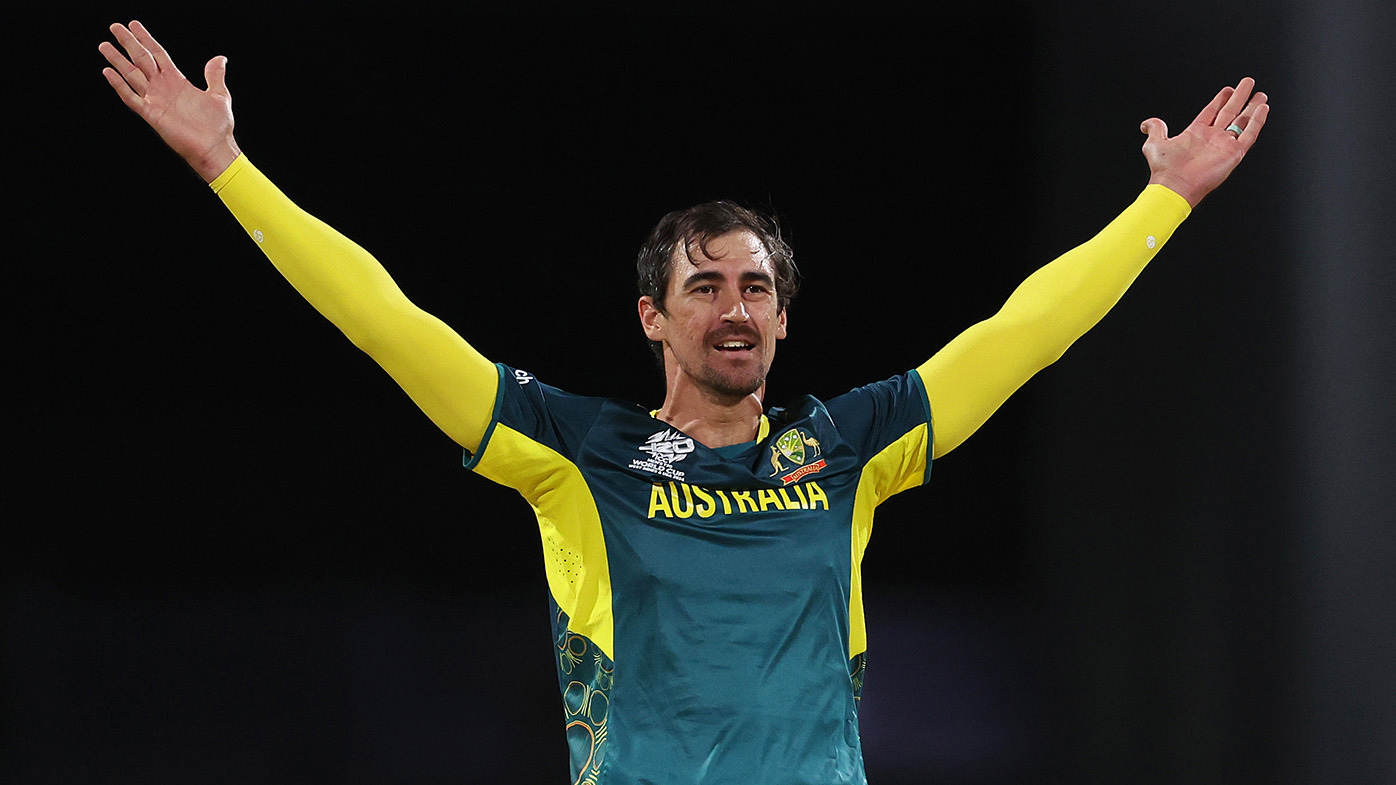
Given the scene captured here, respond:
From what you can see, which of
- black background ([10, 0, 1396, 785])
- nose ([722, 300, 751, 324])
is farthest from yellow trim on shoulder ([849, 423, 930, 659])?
black background ([10, 0, 1396, 785])

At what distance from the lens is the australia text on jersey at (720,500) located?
5.77ft

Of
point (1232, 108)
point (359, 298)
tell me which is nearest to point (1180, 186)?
point (1232, 108)

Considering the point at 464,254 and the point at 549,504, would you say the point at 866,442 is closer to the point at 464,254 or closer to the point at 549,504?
the point at 549,504

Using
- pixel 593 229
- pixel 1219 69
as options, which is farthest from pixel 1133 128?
pixel 593 229

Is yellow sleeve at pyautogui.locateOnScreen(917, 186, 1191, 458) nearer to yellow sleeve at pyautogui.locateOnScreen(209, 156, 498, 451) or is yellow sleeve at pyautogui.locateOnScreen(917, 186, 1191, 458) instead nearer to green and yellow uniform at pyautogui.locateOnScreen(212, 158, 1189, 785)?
green and yellow uniform at pyautogui.locateOnScreen(212, 158, 1189, 785)

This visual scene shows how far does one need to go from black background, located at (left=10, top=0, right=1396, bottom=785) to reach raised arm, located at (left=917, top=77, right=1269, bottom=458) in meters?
1.27

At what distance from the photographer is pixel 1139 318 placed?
10.7 feet

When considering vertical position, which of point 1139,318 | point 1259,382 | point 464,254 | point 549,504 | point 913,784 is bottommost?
point 913,784

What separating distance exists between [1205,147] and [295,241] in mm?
1420

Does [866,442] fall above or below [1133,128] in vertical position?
below

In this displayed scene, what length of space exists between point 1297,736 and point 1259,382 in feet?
2.84

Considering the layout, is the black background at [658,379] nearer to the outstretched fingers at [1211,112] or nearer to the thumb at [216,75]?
the outstretched fingers at [1211,112]

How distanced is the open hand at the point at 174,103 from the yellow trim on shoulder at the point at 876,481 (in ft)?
3.28

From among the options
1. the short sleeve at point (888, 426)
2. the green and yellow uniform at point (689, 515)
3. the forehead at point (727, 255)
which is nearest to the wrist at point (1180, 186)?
the green and yellow uniform at point (689, 515)
